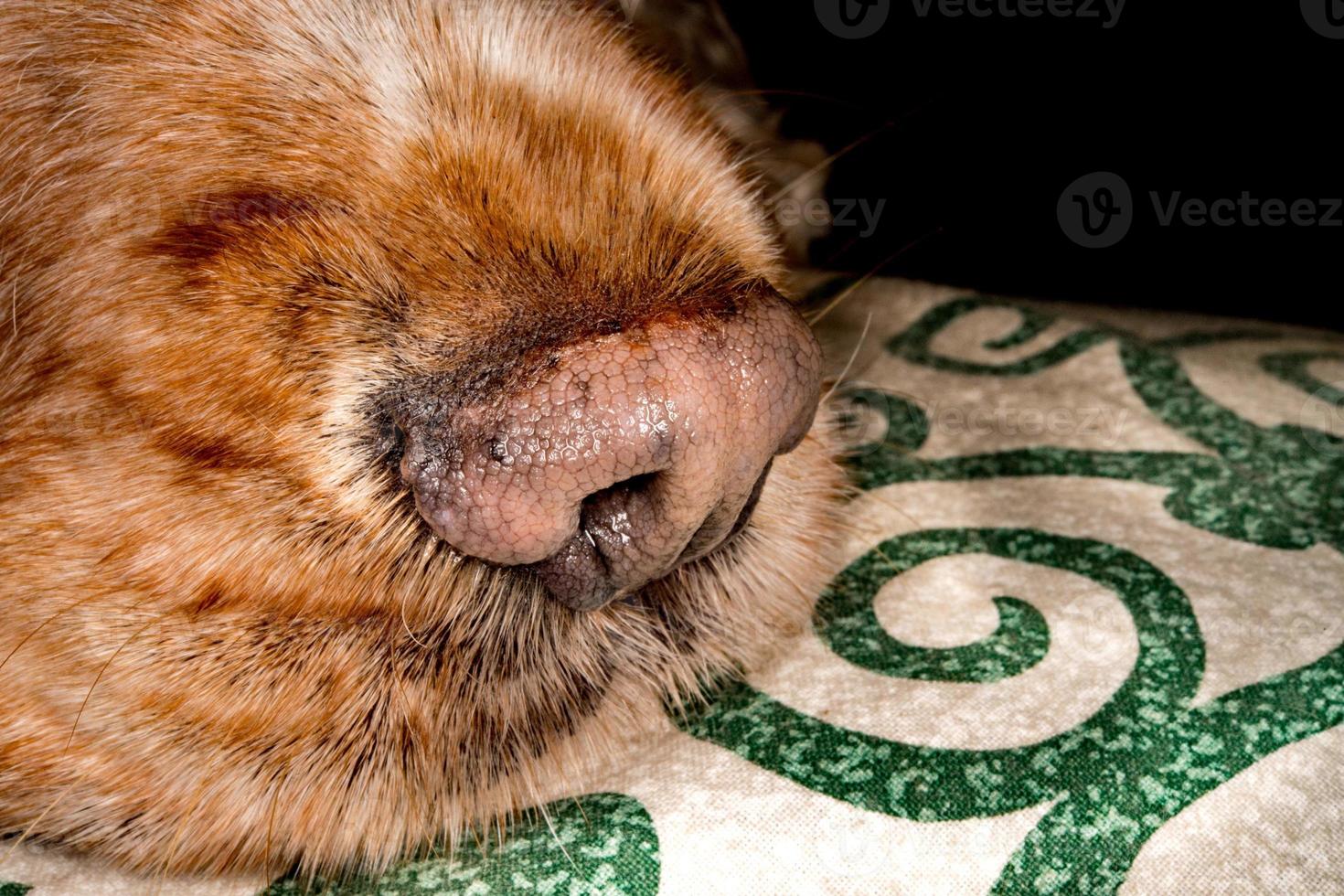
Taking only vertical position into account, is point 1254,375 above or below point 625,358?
above

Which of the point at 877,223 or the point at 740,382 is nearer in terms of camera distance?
the point at 740,382

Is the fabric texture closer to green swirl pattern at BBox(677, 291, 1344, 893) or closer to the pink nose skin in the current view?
green swirl pattern at BBox(677, 291, 1344, 893)

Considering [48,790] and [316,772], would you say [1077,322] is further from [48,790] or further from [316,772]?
[48,790]

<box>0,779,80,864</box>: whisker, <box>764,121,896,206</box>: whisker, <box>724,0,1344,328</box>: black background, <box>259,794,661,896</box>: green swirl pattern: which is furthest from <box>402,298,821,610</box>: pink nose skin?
<box>724,0,1344,328</box>: black background

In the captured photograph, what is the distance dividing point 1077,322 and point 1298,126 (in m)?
0.37

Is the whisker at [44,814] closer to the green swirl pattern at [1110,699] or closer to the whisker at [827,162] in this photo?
the green swirl pattern at [1110,699]

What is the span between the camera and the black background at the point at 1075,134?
4.80 feet

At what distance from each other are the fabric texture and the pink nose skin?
0.61 ft

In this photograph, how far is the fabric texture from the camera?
76cm

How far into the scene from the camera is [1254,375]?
51.5 inches

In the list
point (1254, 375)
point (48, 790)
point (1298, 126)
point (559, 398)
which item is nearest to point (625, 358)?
point (559, 398)

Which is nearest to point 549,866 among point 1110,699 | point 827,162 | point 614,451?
point 614,451

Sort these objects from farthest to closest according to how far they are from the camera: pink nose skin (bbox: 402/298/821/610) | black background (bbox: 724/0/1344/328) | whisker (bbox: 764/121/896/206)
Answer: black background (bbox: 724/0/1344/328)
whisker (bbox: 764/121/896/206)
pink nose skin (bbox: 402/298/821/610)

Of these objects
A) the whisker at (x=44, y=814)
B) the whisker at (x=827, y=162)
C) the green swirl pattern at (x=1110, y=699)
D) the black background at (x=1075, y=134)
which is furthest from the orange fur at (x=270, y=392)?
the black background at (x=1075, y=134)
